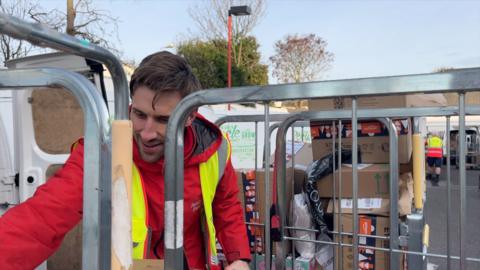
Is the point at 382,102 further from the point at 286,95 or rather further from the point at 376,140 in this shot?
the point at 286,95

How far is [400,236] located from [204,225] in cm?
142

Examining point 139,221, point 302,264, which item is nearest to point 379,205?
point 302,264

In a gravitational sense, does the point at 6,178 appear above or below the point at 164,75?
below

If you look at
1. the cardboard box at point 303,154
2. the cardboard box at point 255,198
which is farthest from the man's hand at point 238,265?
the cardboard box at point 303,154

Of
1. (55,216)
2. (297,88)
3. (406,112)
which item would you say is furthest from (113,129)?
(406,112)

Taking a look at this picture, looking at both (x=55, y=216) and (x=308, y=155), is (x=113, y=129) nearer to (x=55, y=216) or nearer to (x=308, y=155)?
(x=55, y=216)

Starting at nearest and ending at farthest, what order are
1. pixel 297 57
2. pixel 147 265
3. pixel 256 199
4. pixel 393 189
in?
pixel 147 265 < pixel 393 189 < pixel 256 199 < pixel 297 57

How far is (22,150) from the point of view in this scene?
3561 mm

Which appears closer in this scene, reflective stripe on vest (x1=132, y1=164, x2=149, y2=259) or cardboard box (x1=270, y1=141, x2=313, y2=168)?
reflective stripe on vest (x1=132, y1=164, x2=149, y2=259)

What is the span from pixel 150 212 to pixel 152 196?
0.07 metres

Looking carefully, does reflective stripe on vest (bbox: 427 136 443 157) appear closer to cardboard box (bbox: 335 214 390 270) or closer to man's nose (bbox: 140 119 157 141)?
cardboard box (bbox: 335 214 390 270)

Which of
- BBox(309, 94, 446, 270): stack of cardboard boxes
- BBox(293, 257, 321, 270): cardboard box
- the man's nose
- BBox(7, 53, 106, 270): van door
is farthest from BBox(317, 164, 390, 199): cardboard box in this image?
BBox(7, 53, 106, 270): van door

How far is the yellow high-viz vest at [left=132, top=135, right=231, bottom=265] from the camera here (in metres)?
1.63

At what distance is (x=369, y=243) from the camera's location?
279cm
